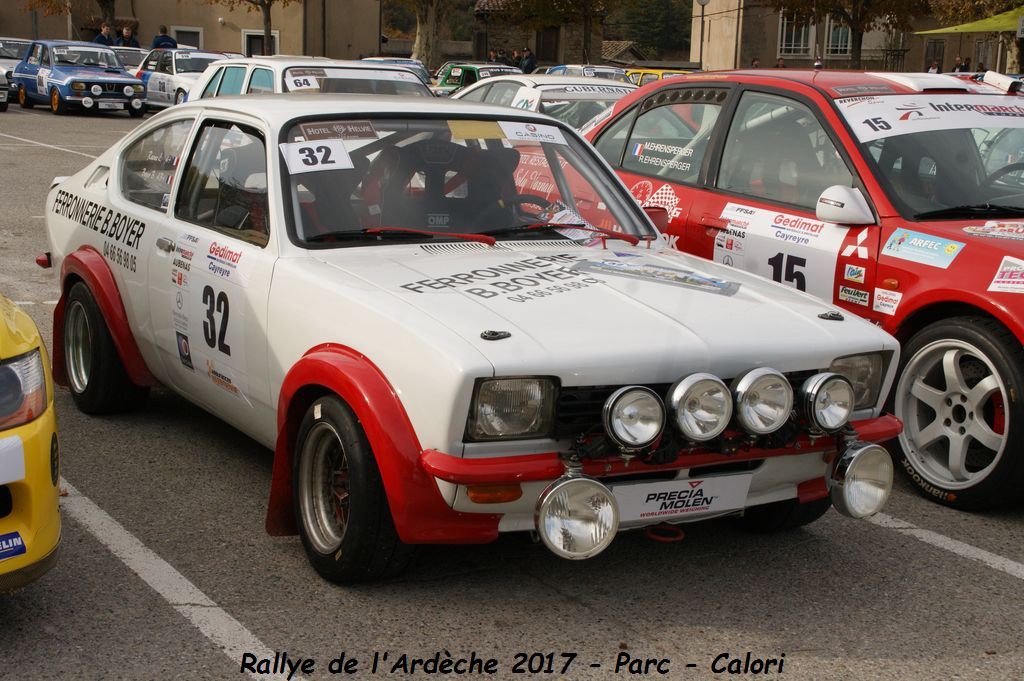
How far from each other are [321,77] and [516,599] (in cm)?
1120

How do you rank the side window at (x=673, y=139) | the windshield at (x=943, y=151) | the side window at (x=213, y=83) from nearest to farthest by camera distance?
the windshield at (x=943, y=151), the side window at (x=673, y=139), the side window at (x=213, y=83)

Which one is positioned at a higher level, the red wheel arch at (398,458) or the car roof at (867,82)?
the car roof at (867,82)

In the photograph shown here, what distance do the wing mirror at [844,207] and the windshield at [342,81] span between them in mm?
9288

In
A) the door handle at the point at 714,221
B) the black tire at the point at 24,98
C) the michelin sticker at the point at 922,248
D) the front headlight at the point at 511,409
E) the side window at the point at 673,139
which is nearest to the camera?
the front headlight at the point at 511,409

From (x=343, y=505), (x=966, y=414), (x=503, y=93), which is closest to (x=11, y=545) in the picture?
(x=343, y=505)

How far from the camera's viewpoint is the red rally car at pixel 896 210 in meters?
4.96

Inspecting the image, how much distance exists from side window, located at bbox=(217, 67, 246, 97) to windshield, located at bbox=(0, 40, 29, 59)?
19161mm

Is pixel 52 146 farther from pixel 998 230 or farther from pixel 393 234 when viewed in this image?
pixel 998 230

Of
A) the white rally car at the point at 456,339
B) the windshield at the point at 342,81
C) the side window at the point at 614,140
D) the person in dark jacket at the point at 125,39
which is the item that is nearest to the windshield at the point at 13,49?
the person in dark jacket at the point at 125,39

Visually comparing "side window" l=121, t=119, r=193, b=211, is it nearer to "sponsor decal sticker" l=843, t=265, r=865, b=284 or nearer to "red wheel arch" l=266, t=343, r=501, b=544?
"red wheel arch" l=266, t=343, r=501, b=544

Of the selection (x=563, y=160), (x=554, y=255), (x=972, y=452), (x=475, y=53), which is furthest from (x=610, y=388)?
(x=475, y=53)

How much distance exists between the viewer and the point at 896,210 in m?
5.45

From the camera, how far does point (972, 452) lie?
5.18 meters

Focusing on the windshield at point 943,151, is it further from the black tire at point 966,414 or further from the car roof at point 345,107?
the car roof at point 345,107
